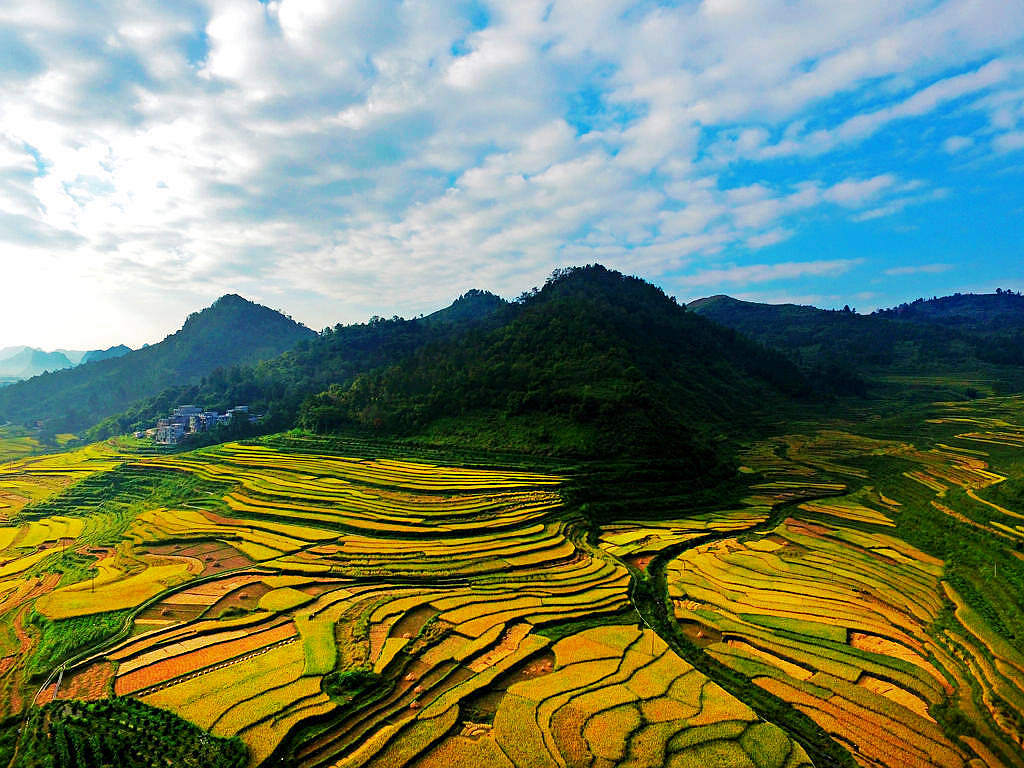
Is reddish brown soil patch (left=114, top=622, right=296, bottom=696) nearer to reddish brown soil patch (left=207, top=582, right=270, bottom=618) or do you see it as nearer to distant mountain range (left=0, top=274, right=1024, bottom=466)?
reddish brown soil patch (left=207, top=582, right=270, bottom=618)

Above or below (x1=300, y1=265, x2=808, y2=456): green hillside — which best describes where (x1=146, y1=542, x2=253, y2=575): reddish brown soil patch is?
below

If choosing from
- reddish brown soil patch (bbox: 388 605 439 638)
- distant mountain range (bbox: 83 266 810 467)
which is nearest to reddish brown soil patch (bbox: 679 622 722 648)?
reddish brown soil patch (bbox: 388 605 439 638)

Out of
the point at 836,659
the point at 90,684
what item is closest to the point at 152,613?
the point at 90,684

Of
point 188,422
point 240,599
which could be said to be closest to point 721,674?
point 240,599

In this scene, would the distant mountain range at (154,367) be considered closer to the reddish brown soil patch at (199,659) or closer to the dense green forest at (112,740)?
the reddish brown soil patch at (199,659)

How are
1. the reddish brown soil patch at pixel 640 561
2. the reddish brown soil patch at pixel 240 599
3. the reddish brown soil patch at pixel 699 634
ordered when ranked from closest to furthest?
the reddish brown soil patch at pixel 699 634
the reddish brown soil patch at pixel 240 599
the reddish brown soil patch at pixel 640 561

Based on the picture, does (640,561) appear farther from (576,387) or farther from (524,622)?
(576,387)

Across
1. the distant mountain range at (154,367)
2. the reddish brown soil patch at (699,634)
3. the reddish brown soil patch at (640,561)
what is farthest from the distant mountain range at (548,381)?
the distant mountain range at (154,367)

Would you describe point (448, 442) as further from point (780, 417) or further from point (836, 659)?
point (780, 417)
